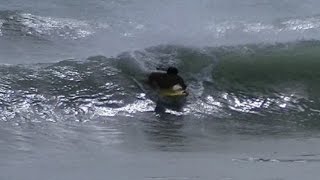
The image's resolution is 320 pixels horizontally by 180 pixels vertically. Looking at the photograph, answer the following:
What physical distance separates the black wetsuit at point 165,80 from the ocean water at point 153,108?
0.22 metres

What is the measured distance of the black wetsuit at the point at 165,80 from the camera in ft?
38.4

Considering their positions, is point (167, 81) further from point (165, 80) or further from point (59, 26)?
point (59, 26)

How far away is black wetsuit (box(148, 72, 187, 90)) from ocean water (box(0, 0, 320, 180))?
0.22m

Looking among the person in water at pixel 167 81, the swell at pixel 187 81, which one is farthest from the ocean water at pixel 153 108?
the person in water at pixel 167 81

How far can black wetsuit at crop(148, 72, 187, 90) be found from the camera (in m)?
11.7

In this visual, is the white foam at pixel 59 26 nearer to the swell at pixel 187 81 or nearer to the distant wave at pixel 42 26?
the distant wave at pixel 42 26

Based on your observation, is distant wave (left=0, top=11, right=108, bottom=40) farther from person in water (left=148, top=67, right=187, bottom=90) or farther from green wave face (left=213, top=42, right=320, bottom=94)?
person in water (left=148, top=67, right=187, bottom=90)

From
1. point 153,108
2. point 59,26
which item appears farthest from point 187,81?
point 59,26

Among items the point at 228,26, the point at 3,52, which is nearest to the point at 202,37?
the point at 228,26

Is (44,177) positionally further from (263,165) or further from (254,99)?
(254,99)

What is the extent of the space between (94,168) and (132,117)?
3.29 metres

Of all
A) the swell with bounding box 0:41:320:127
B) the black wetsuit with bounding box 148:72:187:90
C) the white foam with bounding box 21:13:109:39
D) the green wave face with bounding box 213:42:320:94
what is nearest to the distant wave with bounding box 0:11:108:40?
the white foam with bounding box 21:13:109:39

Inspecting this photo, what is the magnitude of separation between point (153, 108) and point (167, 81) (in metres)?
0.47

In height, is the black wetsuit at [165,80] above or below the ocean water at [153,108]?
above
